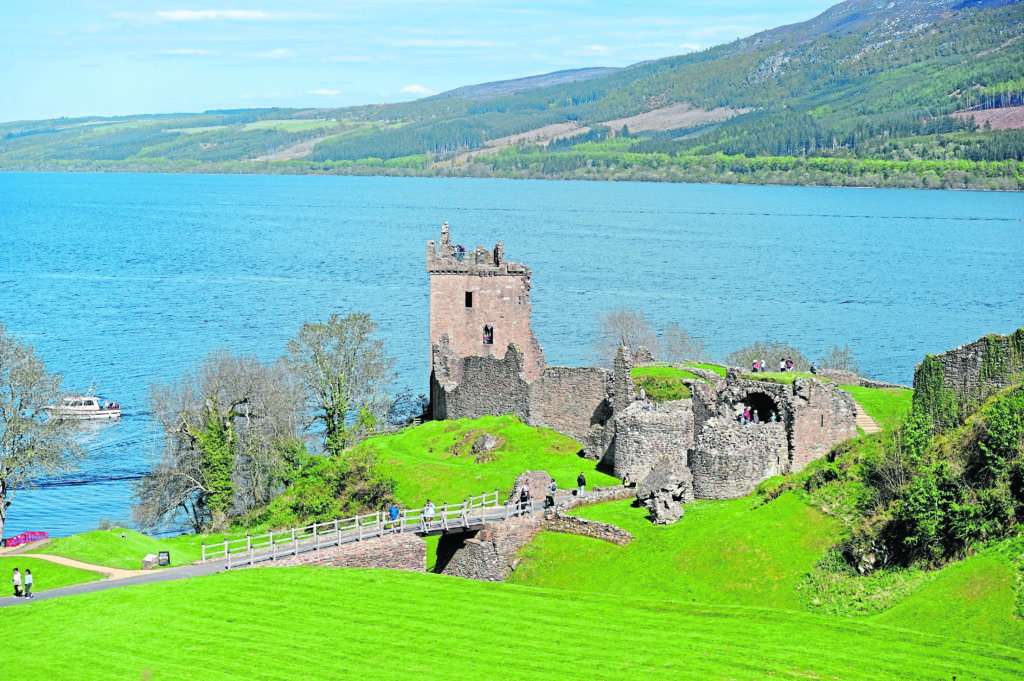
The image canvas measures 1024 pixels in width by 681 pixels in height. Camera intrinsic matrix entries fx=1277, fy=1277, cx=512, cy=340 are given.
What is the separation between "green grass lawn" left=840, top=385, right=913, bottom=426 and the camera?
51719 mm

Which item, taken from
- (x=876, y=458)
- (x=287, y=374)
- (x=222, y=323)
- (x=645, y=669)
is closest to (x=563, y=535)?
(x=876, y=458)

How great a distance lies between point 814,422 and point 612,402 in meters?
11.7

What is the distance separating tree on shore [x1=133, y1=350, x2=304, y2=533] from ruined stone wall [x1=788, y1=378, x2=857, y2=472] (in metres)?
27.5

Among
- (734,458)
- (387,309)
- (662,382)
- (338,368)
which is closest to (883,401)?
(734,458)

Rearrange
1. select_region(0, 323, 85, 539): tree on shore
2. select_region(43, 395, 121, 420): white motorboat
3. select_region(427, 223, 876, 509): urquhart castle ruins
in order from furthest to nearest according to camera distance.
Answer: select_region(43, 395, 121, 420): white motorboat
select_region(0, 323, 85, 539): tree on shore
select_region(427, 223, 876, 509): urquhart castle ruins

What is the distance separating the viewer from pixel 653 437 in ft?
171

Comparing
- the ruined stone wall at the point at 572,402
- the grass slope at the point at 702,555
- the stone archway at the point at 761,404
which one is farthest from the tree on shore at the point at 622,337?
the grass slope at the point at 702,555

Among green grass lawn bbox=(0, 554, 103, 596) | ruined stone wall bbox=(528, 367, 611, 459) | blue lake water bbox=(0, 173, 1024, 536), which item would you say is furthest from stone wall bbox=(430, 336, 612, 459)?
green grass lawn bbox=(0, 554, 103, 596)

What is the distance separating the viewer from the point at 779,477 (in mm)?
48156

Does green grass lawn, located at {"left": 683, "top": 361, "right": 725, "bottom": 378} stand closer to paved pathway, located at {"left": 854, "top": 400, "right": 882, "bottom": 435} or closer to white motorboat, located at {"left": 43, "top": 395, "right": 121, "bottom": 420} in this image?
paved pathway, located at {"left": 854, "top": 400, "right": 882, "bottom": 435}

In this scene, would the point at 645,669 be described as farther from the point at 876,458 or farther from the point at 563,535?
the point at 563,535

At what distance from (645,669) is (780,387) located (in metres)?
21.9

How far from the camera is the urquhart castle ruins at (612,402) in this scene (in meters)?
48.4

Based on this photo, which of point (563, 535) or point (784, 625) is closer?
point (784, 625)
